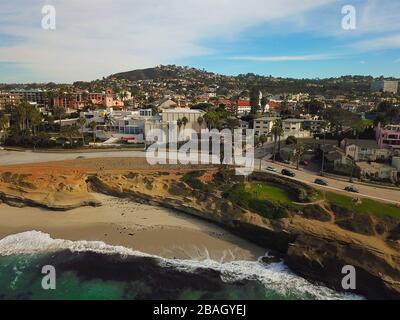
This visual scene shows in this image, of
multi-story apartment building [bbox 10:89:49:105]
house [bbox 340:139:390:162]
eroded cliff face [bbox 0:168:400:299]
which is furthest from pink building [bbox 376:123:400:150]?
multi-story apartment building [bbox 10:89:49:105]

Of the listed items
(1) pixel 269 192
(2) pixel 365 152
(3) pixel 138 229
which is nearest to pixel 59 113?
(3) pixel 138 229

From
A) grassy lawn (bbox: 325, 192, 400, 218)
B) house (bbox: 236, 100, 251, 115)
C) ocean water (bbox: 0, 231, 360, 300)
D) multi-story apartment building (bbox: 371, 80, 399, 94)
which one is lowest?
ocean water (bbox: 0, 231, 360, 300)

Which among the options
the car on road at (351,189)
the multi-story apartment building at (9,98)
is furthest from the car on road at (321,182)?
the multi-story apartment building at (9,98)

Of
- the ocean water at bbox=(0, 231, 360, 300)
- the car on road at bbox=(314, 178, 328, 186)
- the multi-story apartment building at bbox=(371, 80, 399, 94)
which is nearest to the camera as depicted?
the ocean water at bbox=(0, 231, 360, 300)

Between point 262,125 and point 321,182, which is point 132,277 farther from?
point 262,125

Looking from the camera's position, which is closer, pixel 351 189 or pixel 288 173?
pixel 351 189

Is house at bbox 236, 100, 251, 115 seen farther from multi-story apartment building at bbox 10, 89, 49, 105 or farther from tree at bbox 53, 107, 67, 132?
multi-story apartment building at bbox 10, 89, 49, 105
